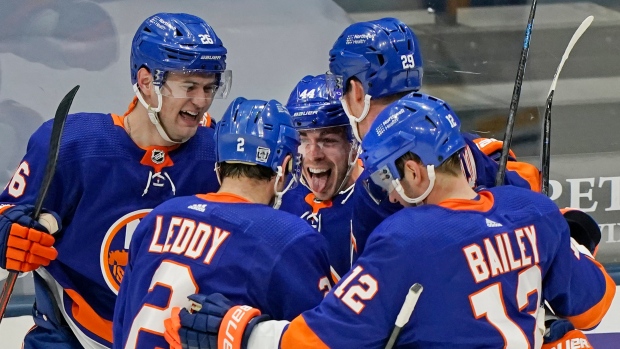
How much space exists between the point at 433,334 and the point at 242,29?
7.41ft

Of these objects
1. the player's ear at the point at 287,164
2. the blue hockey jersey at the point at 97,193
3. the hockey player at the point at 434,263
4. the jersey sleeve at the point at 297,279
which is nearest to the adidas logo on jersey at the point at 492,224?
the hockey player at the point at 434,263

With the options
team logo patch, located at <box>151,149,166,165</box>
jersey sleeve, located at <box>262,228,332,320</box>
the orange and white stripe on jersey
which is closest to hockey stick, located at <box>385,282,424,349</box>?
the orange and white stripe on jersey

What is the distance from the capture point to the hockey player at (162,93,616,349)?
1.86m

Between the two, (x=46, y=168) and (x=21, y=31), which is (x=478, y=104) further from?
(x=46, y=168)

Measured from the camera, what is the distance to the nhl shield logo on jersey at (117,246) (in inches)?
98.6

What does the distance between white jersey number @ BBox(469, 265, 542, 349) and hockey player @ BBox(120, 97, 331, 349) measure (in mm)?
345

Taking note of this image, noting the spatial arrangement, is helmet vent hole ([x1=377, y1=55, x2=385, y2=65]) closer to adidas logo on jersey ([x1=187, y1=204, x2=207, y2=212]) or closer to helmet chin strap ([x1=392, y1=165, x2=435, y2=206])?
helmet chin strap ([x1=392, y1=165, x2=435, y2=206])

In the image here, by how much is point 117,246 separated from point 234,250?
0.63 m

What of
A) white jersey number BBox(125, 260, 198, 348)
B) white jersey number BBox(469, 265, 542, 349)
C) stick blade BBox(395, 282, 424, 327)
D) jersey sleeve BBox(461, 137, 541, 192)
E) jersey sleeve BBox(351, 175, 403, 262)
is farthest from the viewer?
jersey sleeve BBox(461, 137, 541, 192)

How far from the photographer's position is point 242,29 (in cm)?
392

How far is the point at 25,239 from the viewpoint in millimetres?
2410

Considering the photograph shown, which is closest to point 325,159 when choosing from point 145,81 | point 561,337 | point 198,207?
point 145,81

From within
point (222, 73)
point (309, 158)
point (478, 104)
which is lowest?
Result: point (478, 104)

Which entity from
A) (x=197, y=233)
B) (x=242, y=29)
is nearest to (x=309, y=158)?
(x=197, y=233)
